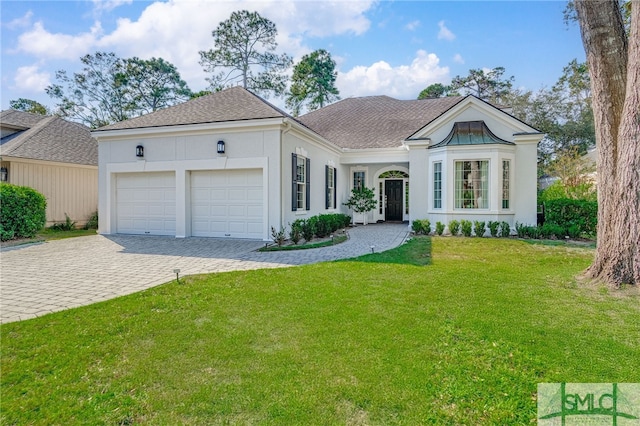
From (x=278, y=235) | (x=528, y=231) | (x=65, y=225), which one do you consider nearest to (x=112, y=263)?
(x=278, y=235)

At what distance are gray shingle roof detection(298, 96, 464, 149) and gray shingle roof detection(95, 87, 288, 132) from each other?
6065 millimetres

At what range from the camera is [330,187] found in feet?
50.7

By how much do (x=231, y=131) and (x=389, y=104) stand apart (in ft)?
39.2

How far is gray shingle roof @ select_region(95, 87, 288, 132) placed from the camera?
11.0 m

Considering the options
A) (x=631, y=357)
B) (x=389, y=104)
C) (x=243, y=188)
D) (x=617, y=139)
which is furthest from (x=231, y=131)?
(x=389, y=104)

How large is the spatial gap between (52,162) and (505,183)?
18119mm

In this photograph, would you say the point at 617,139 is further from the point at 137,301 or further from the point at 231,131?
the point at 231,131

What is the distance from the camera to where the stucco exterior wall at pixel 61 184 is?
14094 millimetres

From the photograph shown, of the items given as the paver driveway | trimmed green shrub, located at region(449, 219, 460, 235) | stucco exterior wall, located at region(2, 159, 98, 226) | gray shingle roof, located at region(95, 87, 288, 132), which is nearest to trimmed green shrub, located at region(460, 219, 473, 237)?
trimmed green shrub, located at region(449, 219, 460, 235)

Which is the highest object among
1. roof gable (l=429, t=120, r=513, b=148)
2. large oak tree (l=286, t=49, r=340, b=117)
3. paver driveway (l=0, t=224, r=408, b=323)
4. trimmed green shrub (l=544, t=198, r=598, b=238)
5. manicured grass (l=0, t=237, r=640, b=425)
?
large oak tree (l=286, t=49, r=340, b=117)

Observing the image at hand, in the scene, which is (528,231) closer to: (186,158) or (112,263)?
(186,158)

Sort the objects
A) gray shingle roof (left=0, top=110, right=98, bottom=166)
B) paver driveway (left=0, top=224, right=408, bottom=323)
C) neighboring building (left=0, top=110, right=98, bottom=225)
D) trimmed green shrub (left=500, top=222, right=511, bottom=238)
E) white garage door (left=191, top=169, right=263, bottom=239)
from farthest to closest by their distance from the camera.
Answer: gray shingle roof (left=0, top=110, right=98, bottom=166) < neighboring building (left=0, top=110, right=98, bottom=225) < trimmed green shrub (left=500, top=222, right=511, bottom=238) < white garage door (left=191, top=169, right=263, bottom=239) < paver driveway (left=0, top=224, right=408, bottom=323)

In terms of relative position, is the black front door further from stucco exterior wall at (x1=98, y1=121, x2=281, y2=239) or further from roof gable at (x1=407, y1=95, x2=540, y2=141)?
stucco exterior wall at (x1=98, y1=121, x2=281, y2=239)

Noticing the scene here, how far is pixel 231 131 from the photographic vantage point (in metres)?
11.0
